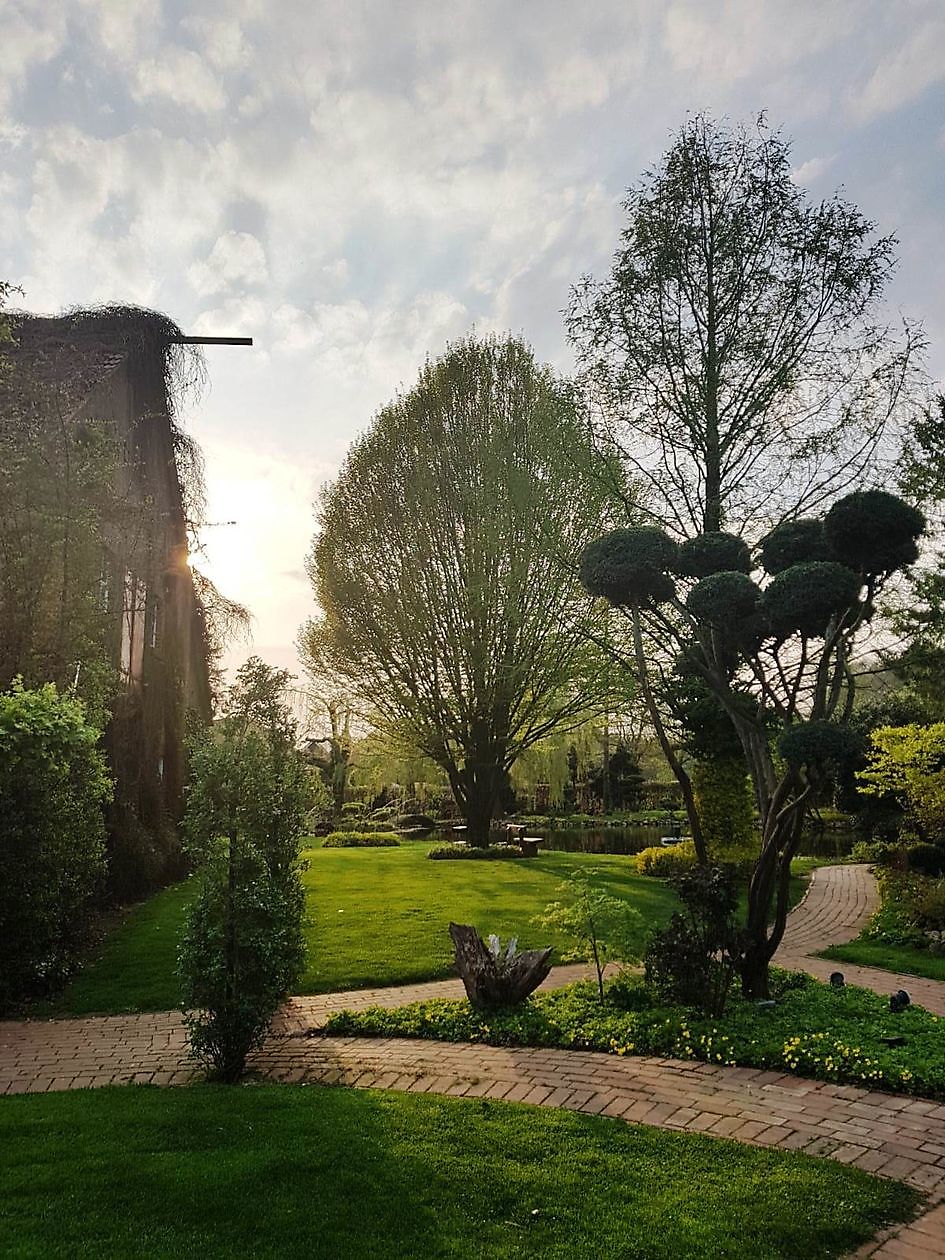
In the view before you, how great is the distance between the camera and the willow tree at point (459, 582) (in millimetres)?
20766

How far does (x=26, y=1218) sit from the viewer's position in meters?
3.57

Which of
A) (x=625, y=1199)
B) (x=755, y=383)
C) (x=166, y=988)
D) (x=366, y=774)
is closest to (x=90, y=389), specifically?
(x=166, y=988)

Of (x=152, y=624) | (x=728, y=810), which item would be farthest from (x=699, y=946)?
(x=152, y=624)

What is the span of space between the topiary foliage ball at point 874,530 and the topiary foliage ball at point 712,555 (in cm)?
124

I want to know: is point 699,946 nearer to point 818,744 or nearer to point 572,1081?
point 572,1081

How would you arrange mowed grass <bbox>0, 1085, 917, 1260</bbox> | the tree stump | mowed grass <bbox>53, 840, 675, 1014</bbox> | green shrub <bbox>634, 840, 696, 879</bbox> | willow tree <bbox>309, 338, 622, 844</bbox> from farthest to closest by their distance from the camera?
1. willow tree <bbox>309, 338, 622, 844</bbox>
2. green shrub <bbox>634, 840, 696, 879</bbox>
3. mowed grass <bbox>53, 840, 675, 1014</bbox>
4. the tree stump
5. mowed grass <bbox>0, 1085, 917, 1260</bbox>

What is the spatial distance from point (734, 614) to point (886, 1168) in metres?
4.32

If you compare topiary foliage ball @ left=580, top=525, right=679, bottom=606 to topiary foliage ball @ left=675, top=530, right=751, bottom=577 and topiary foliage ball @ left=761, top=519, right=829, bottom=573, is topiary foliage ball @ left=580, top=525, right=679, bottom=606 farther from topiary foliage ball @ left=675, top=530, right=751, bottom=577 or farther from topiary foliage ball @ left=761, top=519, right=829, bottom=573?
topiary foliage ball @ left=761, top=519, right=829, bottom=573

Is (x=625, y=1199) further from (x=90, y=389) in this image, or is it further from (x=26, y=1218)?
(x=90, y=389)

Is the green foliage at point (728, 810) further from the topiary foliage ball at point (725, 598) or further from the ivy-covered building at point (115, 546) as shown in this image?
the ivy-covered building at point (115, 546)

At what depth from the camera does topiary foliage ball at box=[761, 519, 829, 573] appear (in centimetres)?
774

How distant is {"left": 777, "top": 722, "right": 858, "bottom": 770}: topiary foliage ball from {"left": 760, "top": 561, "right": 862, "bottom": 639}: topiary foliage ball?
0.90 meters

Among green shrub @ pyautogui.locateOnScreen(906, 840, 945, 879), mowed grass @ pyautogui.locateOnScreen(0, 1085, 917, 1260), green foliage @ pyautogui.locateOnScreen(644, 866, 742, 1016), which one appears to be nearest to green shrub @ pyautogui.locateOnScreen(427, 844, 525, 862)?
green shrub @ pyautogui.locateOnScreen(906, 840, 945, 879)

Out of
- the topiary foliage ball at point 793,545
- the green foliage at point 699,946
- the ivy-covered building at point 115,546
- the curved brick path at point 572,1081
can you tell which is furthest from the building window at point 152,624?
the green foliage at point 699,946
